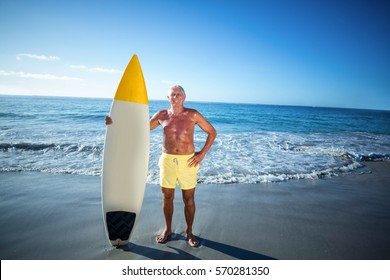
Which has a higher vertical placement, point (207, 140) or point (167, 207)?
point (207, 140)

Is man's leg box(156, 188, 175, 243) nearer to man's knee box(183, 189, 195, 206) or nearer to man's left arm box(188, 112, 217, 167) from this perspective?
man's knee box(183, 189, 195, 206)

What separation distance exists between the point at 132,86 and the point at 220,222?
2438 mm

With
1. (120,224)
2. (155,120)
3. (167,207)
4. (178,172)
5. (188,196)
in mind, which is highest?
(155,120)

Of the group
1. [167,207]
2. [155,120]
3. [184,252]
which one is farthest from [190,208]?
[155,120]

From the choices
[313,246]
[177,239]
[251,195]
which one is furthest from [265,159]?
[177,239]

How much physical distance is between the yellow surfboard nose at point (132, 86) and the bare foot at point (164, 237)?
1.83 metres

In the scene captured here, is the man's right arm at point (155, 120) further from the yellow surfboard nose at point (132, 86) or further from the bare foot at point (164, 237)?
the bare foot at point (164, 237)

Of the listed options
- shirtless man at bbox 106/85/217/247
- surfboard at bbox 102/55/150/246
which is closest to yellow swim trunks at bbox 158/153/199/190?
shirtless man at bbox 106/85/217/247

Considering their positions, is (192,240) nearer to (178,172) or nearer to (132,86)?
(178,172)

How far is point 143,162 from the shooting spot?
3.11 m

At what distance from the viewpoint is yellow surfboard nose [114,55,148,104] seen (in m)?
3.16

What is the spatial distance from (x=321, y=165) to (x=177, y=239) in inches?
230

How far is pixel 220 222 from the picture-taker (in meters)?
3.48
